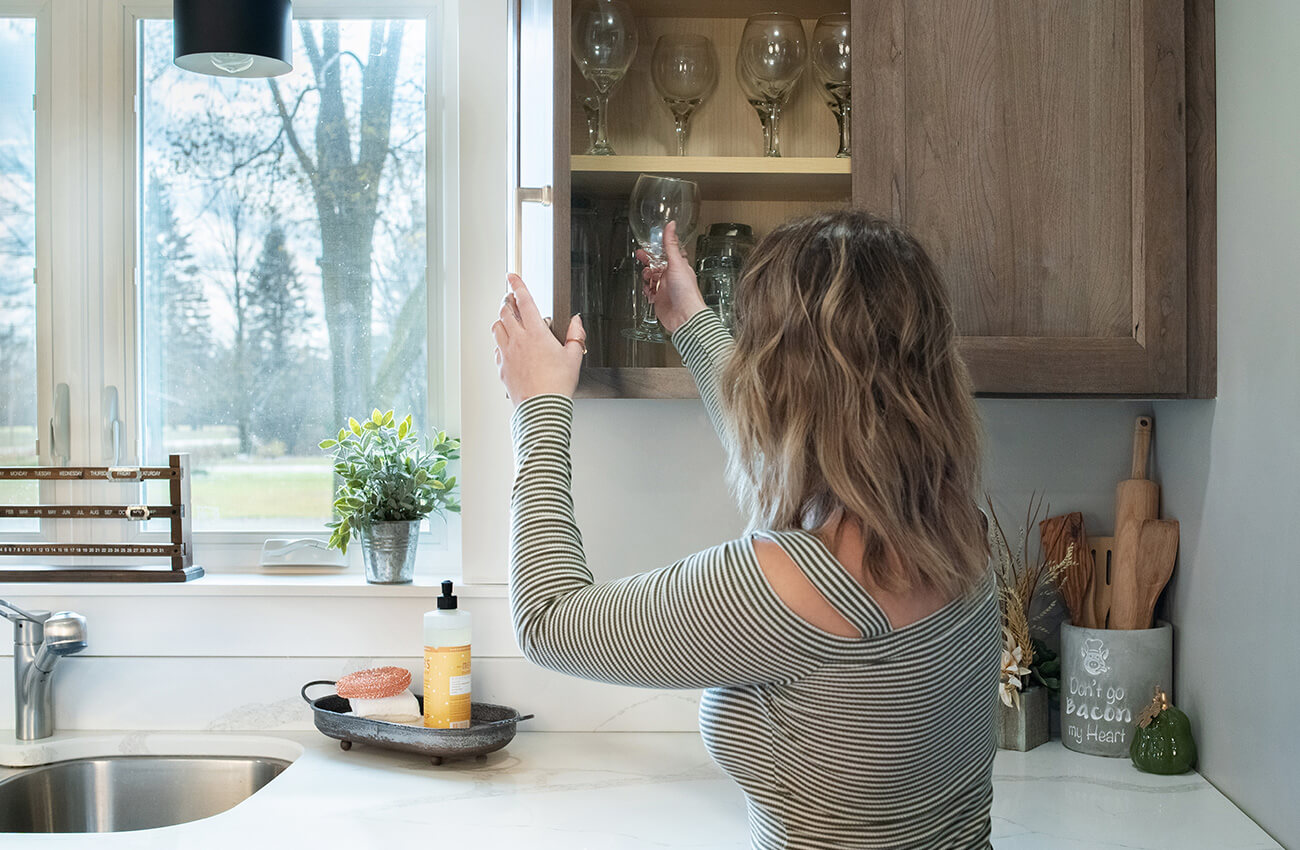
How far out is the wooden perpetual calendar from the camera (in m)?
1.81

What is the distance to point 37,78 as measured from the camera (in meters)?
1.93

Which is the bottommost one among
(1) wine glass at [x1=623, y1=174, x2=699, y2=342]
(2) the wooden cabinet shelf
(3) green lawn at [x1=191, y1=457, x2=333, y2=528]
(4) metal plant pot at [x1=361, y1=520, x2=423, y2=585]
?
(4) metal plant pot at [x1=361, y1=520, x2=423, y2=585]

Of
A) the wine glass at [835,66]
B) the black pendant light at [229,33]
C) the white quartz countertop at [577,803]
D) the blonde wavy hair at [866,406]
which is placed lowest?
the white quartz countertop at [577,803]

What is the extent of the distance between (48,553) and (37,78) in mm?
823

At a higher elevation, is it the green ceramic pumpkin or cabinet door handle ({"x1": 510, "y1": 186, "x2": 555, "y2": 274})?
cabinet door handle ({"x1": 510, "y1": 186, "x2": 555, "y2": 274})

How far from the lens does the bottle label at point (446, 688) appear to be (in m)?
1.61

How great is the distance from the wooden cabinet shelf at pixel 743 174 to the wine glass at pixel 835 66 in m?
0.04

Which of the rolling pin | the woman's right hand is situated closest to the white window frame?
the woman's right hand

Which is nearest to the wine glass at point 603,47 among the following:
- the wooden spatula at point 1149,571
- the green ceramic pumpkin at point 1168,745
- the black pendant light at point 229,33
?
the black pendant light at point 229,33

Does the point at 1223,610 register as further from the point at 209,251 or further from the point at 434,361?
the point at 209,251

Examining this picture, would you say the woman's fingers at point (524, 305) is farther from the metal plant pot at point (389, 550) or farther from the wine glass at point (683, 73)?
the metal plant pot at point (389, 550)

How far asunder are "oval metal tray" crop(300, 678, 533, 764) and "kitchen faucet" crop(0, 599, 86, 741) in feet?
1.36

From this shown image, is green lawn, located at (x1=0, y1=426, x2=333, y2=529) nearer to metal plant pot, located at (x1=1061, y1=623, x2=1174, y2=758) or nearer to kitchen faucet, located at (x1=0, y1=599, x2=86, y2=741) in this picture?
kitchen faucet, located at (x1=0, y1=599, x2=86, y2=741)

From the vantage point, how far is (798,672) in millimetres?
972
